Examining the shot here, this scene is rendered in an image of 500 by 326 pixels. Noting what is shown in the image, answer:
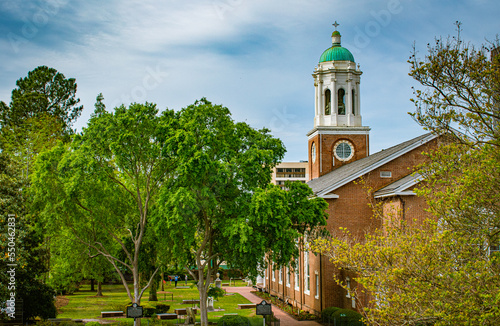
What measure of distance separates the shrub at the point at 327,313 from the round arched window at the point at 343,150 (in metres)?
17.8

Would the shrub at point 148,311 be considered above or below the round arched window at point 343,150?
below

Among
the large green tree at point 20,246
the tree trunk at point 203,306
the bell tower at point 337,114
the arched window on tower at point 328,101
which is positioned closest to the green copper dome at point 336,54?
the bell tower at point 337,114

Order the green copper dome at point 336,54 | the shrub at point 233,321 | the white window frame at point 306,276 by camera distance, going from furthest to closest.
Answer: the green copper dome at point 336,54 → the white window frame at point 306,276 → the shrub at point 233,321

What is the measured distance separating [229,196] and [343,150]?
21.5m

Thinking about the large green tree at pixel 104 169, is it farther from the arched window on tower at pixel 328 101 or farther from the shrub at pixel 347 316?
the arched window on tower at pixel 328 101

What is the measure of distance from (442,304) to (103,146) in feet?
65.7

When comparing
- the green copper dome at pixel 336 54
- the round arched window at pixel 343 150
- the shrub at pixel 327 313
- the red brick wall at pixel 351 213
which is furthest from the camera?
the green copper dome at pixel 336 54

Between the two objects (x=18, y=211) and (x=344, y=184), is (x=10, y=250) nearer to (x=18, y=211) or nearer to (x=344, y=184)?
(x=18, y=211)

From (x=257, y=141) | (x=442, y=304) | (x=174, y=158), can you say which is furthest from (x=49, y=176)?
(x=442, y=304)

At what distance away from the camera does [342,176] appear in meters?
35.1

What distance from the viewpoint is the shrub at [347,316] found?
1049 inches

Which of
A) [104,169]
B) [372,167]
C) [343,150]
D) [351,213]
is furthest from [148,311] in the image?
[343,150]

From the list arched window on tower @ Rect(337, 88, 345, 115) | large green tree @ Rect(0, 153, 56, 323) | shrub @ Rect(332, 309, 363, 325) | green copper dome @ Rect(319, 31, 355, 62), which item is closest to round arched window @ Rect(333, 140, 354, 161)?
arched window on tower @ Rect(337, 88, 345, 115)

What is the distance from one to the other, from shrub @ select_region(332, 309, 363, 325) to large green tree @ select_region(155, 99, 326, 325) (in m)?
4.90
